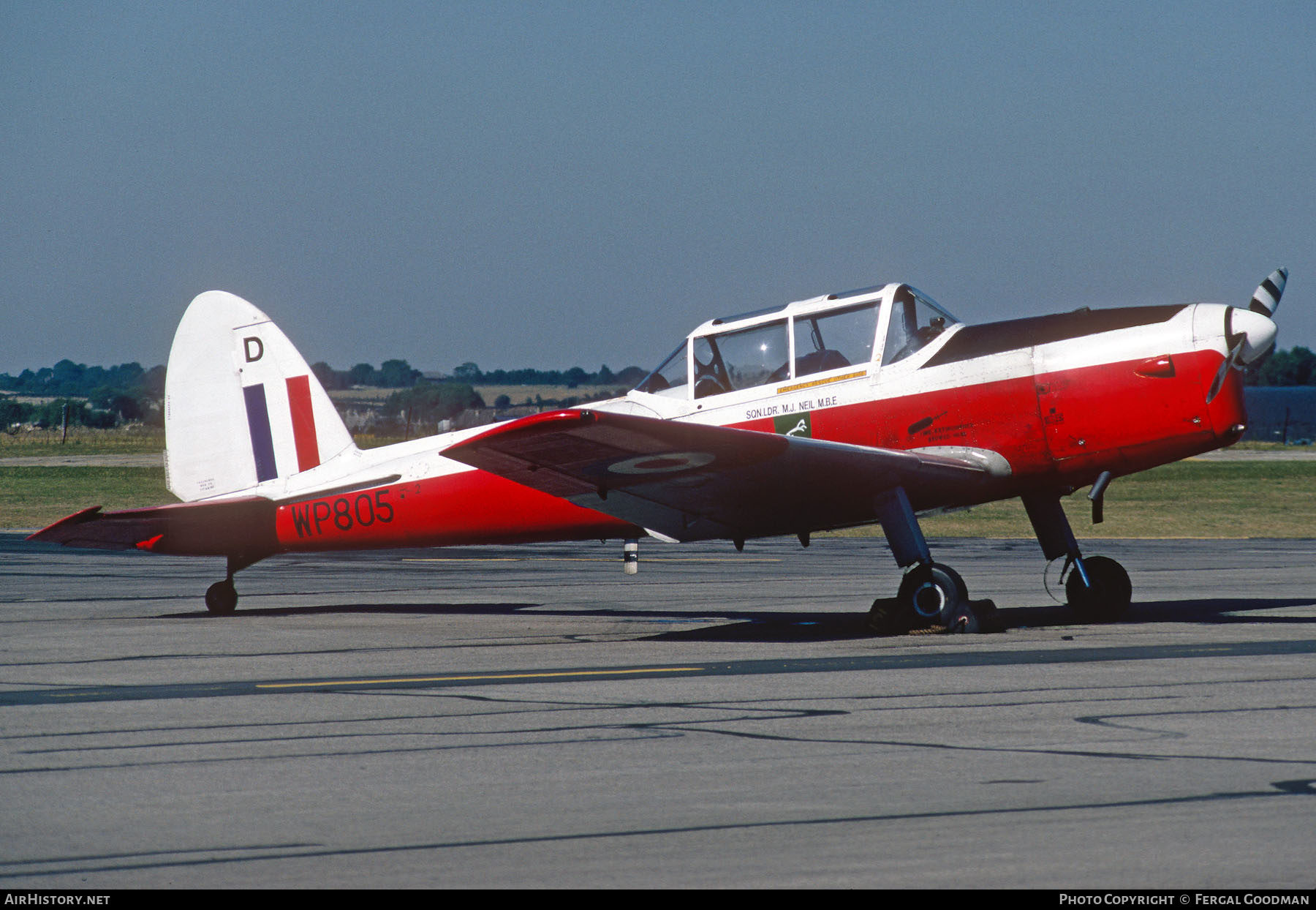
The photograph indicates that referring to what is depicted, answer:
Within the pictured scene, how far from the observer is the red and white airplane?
1084cm

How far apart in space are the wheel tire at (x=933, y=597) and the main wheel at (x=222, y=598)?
6.24m

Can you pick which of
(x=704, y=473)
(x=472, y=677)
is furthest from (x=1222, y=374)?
(x=472, y=677)

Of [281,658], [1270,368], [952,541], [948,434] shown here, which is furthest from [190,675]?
[1270,368]

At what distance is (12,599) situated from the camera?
1497 centimetres

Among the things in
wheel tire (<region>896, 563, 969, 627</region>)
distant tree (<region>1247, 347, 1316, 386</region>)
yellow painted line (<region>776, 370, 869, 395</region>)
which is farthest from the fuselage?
distant tree (<region>1247, 347, 1316, 386</region>)

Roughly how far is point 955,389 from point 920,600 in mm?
1682

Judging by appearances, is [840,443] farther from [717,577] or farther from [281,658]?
[717,577]

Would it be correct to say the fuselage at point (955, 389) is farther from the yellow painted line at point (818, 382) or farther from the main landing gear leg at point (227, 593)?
the main landing gear leg at point (227, 593)

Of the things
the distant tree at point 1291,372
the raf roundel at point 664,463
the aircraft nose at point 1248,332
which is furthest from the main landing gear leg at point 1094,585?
the distant tree at point 1291,372

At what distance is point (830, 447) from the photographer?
10570 mm

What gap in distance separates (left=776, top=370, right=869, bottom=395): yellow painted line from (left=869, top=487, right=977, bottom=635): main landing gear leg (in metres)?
1.26

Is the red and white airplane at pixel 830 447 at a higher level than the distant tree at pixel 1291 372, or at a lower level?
lower

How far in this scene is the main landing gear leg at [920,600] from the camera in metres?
10.9

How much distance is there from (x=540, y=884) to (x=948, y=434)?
7719 millimetres
